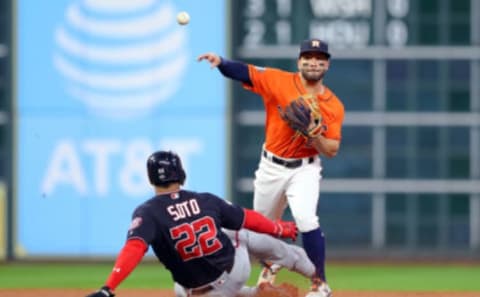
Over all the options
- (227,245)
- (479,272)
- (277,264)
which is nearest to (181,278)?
(227,245)

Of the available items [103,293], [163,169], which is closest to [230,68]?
[163,169]

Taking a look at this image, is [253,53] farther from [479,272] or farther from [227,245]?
[227,245]

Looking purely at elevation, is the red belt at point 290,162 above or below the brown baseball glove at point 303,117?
below

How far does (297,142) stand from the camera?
8.53 meters

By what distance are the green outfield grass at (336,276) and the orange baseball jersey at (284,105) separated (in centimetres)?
273

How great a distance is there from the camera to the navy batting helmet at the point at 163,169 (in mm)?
7121

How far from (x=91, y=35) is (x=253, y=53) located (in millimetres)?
1895

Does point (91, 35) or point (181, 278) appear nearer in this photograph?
point (181, 278)

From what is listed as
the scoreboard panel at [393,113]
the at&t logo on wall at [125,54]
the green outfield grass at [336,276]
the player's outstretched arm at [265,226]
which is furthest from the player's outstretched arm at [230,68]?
the at&t logo on wall at [125,54]

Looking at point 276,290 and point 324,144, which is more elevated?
point 324,144

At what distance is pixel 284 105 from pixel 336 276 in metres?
4.66

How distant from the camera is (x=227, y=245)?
7.32 metres

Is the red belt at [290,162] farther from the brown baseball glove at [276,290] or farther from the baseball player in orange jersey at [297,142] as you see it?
the brown baseball glove at [276,290]

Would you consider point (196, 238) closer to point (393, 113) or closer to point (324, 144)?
point (324, 144)
